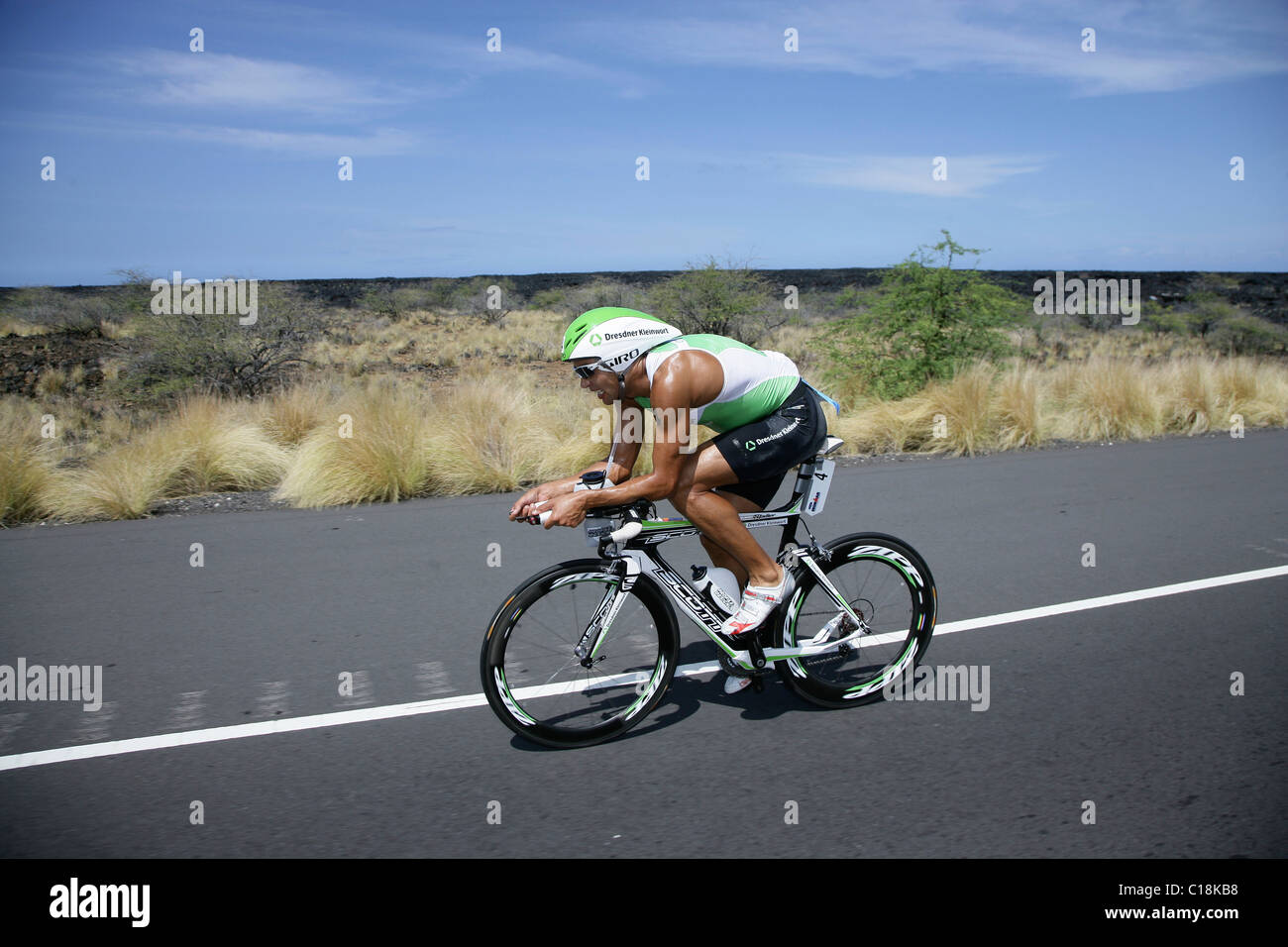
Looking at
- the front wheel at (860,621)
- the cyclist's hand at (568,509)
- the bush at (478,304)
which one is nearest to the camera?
the cyclist's hand at (568,509)

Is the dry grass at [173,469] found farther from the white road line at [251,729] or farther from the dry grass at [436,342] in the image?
the dry grass at [436,342]

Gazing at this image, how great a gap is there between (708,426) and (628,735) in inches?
52.8

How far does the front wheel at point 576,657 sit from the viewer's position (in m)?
3.71

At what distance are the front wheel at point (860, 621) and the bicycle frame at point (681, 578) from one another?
3cm

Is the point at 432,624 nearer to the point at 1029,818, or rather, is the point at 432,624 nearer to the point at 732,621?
the point at 732,621

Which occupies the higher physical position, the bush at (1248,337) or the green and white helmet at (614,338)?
the bush at (1248,337)

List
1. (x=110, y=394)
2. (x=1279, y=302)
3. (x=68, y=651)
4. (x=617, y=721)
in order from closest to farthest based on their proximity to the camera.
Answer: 1. (x=617, y=721)
2. (x=68, y=651)
3. (x=110, y=394)
4. (x=1279, y=302)

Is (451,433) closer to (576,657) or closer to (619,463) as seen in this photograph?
(619,463)

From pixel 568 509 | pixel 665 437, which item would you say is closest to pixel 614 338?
pixel 665 437

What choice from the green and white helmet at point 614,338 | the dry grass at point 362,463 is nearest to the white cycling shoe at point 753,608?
the green and white helmet at point 614,338

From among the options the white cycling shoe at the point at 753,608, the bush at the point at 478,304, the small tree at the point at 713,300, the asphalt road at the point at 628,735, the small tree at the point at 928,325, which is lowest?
the asphalt road at the point at 628,735
